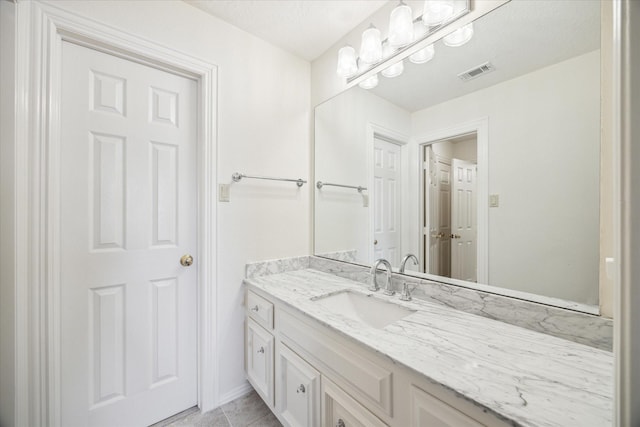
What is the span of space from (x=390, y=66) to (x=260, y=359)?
1.78 metres

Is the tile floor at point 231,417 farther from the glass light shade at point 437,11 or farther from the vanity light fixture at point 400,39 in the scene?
the glass light shade at point 437,11

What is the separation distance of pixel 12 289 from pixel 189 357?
853 millimetres

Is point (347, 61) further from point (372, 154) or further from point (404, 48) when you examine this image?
point (372, 154)

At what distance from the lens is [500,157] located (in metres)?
1.01

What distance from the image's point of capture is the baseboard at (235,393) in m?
1.49

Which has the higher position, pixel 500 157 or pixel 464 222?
pixel 500 157

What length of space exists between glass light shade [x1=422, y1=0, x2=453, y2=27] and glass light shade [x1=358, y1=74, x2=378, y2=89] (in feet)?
1.23

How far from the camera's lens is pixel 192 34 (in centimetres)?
142

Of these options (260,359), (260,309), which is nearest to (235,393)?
(260,359)

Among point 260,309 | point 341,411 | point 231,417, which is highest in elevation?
point 260,309

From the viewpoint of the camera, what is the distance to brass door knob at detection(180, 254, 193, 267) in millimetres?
1431

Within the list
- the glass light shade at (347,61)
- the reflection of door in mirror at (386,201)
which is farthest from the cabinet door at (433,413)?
the glass light shade at (347,61)

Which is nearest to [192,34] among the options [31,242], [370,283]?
[31,242]

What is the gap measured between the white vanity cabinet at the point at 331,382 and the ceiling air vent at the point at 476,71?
117 cm
